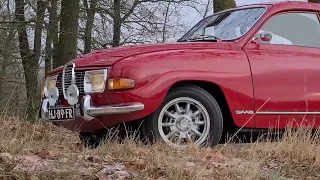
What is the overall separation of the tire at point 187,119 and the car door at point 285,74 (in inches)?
23.2

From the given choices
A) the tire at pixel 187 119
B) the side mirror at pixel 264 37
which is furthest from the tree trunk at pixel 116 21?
the tire at pixel 187 119

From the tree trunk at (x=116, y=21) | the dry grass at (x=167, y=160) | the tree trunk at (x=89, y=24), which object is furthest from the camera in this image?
the tree trunk at (x=116, y=21)

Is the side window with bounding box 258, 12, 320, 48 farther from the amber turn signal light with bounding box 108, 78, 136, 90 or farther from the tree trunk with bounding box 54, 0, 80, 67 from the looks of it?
the tree trunk with bounding box 54, 0, 80, 67

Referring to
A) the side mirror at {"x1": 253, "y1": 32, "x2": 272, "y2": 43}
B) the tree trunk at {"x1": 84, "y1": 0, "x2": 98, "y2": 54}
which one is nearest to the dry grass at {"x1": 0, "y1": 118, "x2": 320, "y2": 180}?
the side mirror at {"x1": 253, "y1": 32, "x2": 272, "y2": 43}

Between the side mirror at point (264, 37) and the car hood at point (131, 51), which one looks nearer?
the car hood at point (131, 51)

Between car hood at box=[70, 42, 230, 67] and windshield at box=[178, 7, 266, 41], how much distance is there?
40 cm

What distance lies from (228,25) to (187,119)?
1.63 m

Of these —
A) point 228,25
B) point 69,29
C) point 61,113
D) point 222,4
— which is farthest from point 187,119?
point 69,29

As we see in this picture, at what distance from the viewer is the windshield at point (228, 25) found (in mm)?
6367

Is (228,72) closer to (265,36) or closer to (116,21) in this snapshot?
(265,36)

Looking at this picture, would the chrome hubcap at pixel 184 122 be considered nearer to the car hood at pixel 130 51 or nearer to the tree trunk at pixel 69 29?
the car hood at pixel 130 51

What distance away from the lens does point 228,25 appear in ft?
21.7

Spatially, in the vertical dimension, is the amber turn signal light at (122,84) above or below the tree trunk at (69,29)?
below

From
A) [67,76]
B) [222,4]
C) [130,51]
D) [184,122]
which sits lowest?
[184,122]
